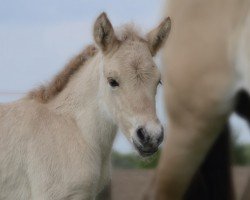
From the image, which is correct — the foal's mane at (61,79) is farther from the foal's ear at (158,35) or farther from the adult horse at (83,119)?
the foal's ear at (158,35)

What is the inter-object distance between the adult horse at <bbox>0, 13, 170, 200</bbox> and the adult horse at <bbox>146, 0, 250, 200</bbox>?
0.21 meters

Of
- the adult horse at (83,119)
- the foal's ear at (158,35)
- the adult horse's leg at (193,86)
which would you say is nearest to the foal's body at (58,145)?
the adult horse at (83,119)

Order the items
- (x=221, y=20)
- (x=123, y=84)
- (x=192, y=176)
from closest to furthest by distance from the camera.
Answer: (x=123, y=84) → (x=221, y=20) → (x=192, y=176)

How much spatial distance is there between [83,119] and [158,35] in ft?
1.56

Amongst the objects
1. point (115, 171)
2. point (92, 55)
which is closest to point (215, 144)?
point (92, 55)

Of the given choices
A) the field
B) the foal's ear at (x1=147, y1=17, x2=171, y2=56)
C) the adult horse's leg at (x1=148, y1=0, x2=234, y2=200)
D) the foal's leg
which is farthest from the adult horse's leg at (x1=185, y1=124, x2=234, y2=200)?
the field

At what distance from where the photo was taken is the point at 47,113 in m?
4.04

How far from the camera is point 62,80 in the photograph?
412 centimetres

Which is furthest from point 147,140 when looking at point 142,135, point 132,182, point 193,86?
point 132,182

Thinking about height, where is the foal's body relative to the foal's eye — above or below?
below

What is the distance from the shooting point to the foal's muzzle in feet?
11.8

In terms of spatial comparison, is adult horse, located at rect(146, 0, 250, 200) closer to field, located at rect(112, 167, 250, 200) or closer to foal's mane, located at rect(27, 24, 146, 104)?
foal's mane, located at rect(27, 24, 146, 104)

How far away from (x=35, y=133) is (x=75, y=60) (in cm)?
39

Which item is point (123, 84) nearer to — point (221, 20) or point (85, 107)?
point (85, 107)
